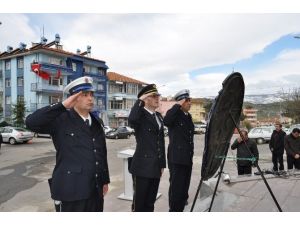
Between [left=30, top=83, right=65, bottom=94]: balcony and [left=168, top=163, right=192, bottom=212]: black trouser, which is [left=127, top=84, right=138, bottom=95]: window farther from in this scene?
[left=168, top=163, right=192, bottom=212]: black trouser

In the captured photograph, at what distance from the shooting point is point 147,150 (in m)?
4.04

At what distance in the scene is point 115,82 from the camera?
50562 millimetres

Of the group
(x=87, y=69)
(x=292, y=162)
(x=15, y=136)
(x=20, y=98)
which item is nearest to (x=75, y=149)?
(x=292, y=162)

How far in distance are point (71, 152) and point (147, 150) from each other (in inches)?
53.8

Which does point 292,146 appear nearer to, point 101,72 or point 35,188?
point 35,188

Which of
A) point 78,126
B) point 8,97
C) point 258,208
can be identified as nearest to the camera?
point 78,126

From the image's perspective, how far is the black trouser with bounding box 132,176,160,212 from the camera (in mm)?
3854

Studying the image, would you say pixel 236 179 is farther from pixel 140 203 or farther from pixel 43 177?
pixel 43 177

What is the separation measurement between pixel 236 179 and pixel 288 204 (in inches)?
63.4

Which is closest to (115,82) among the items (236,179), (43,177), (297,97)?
(297,97)

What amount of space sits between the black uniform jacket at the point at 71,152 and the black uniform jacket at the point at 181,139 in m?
1.61

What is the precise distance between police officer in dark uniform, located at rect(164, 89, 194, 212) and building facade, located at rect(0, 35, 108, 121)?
32.0 meters

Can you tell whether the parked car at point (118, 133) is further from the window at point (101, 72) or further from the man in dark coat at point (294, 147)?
the man in dark coat at point (294, 147)

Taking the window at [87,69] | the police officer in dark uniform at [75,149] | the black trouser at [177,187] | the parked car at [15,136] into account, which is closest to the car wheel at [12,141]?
the parked car at [15,136]
